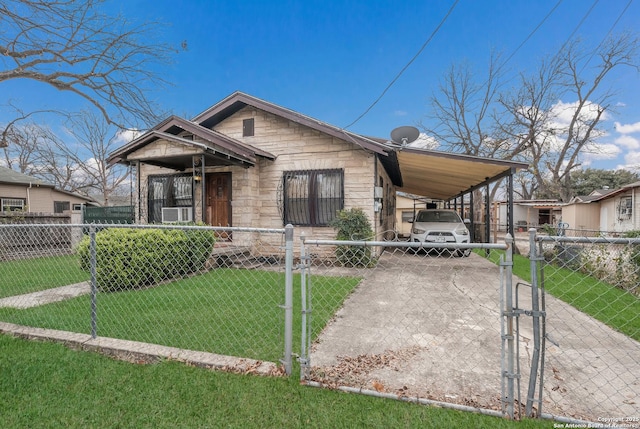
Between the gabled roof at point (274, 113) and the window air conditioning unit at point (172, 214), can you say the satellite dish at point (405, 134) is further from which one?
the window air conditioning unit at point (172, 214)

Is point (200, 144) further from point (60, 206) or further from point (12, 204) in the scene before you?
point (60, 206)

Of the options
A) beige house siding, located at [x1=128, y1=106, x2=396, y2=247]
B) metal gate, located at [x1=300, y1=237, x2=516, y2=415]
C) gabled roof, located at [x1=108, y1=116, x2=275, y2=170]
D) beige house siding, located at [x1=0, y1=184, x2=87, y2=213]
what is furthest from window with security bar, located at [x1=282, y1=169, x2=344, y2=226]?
beige house siding, located at [x1=0, y1=184, x2=87, y2=213]

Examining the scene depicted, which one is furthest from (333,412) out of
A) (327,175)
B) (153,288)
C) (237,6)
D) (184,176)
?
(237,6)

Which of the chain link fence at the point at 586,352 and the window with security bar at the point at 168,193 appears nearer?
the chain link fence at the point at 586,352

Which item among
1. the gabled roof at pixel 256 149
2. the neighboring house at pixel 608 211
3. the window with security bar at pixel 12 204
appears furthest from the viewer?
the neighboring house at pixel 608 211

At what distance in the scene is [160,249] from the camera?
606cm

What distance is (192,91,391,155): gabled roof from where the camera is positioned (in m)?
7.97

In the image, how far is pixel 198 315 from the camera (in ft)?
13.6

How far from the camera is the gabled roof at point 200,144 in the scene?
26.1ft

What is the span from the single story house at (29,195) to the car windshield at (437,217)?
1592 cm

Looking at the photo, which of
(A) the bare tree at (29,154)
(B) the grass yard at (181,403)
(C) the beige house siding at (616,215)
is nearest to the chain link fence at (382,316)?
(B) the grass yard at (181,403)

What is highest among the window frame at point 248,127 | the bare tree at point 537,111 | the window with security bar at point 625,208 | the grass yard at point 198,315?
the bare tree at point 537,111

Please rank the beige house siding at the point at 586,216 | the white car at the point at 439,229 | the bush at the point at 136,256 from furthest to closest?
1. the beige house siding at the point at 586,216
2. the white car at the point at 439,229
3. the bush at the point at 136,256

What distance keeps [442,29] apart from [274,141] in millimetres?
5411
